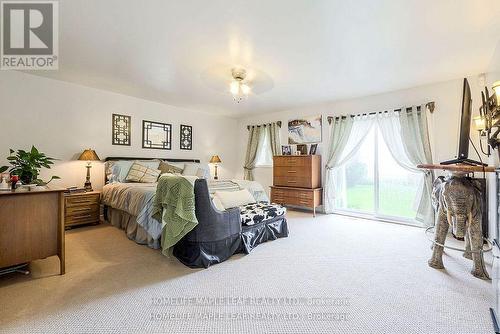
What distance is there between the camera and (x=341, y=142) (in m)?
4.75

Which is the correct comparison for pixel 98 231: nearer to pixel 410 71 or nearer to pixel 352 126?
pixel 352 126

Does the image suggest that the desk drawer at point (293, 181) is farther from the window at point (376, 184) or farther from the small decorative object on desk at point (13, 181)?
the small decorative object on desk at point (13, 181)

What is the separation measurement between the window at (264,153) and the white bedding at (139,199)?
217cm

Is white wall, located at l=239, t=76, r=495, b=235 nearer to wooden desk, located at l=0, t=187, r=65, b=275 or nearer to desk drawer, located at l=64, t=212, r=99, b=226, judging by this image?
wooden desk, located at l=0, t=187, r=65, b=275

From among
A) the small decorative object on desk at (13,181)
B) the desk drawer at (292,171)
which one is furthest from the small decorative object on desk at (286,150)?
the small decorative object on desk at (13,181)

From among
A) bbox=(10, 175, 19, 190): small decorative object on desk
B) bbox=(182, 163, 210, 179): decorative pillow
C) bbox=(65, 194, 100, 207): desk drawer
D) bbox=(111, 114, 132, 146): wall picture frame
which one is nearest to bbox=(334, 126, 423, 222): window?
bbox=(182, 163, 210, 179): decorative pillow

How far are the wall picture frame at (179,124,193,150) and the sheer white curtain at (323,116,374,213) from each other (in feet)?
10.9

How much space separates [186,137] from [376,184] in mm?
4367

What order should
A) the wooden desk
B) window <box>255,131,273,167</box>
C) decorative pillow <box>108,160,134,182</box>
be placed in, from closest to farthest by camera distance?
the wooden desk, decorative pillow <box>108,160,134,182</box>, window <box>255,131,273,167</box>

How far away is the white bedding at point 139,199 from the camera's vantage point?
2.81m

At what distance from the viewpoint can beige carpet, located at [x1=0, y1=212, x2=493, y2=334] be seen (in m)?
1.56

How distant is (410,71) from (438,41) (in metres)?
0.84

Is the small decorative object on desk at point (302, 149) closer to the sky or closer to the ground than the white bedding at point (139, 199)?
closer to the sky

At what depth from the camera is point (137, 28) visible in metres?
2.32
